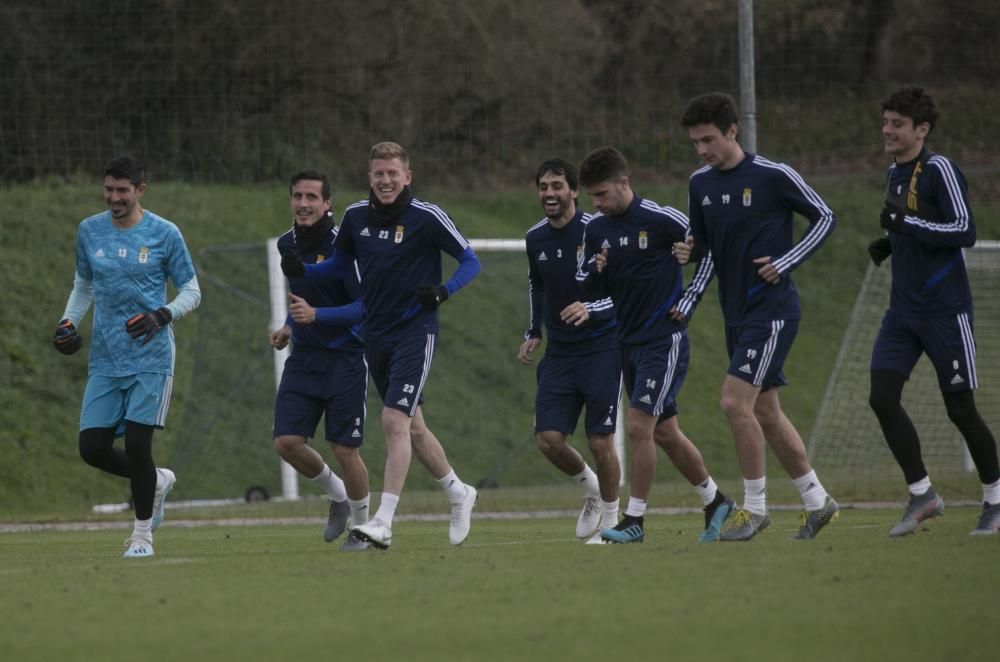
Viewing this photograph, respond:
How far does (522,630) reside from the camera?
212 inches

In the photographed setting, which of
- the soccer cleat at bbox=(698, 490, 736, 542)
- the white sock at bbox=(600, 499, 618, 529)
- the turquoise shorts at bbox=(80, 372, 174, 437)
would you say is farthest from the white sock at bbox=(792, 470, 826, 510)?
the turquoise shorts at bbox=(80, 372, 174, 437)

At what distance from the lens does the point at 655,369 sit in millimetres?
9648

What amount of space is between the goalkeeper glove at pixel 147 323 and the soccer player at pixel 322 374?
106 centimetres

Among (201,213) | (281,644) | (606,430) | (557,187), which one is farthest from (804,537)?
(201,213)

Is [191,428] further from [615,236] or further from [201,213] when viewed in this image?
[615,236]

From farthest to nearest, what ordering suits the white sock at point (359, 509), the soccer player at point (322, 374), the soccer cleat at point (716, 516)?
the white sock at point (359, 509) < the soccer player at point (322, 374) < the soccer cleat at point (716, 516)

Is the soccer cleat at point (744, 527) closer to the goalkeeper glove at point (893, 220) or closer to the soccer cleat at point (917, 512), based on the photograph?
the soccer cleat at point (917, 512)

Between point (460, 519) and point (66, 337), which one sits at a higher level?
point (66, 337)

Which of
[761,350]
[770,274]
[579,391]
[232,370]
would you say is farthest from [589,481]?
[232,370]

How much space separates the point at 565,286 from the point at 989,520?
3146 millimetres

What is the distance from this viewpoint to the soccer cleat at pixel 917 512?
340 inches

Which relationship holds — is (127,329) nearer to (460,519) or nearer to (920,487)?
(460,519)

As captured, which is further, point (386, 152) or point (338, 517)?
point (338, 517)

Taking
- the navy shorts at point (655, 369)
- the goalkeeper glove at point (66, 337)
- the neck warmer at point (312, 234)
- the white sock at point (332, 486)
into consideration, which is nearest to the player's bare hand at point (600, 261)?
the navy shorts at point (655, 369)
